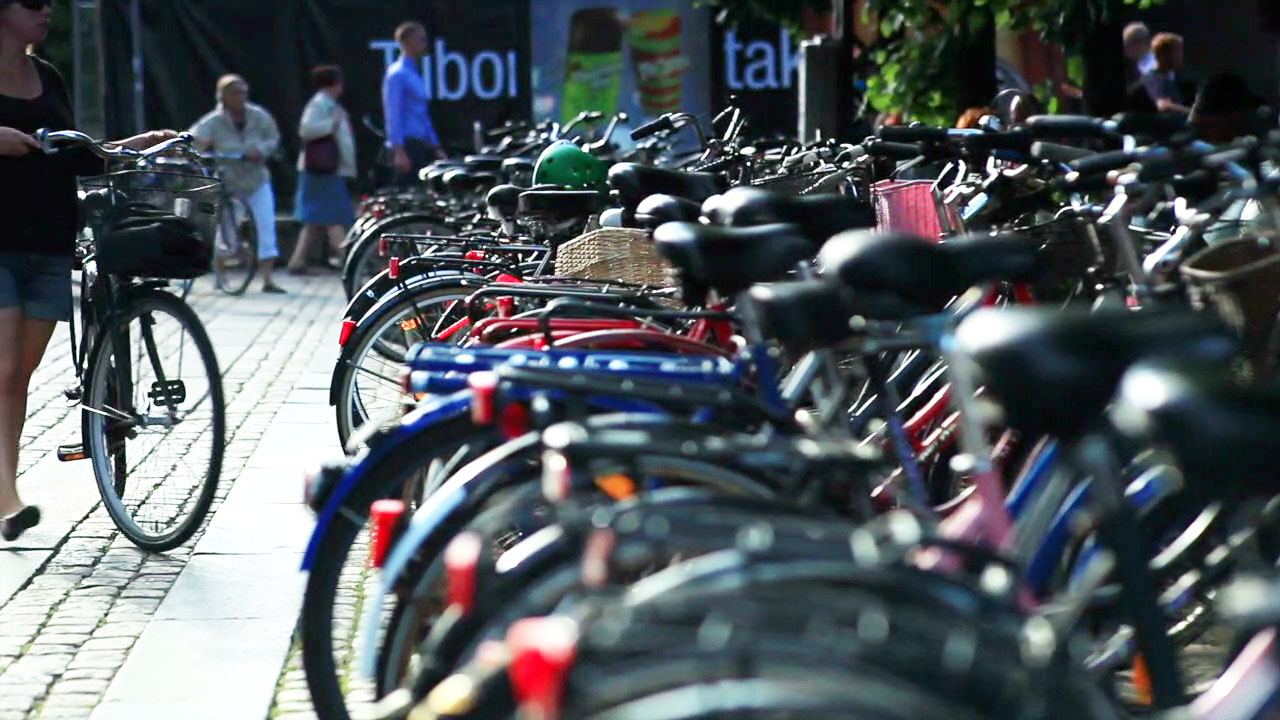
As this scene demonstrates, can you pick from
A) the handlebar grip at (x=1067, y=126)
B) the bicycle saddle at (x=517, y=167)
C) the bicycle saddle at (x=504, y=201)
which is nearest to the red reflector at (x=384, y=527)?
the handlebar grip at (x=1067, y=126)

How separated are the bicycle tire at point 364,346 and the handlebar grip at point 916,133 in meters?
1.84

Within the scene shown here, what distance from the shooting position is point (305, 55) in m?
19.7

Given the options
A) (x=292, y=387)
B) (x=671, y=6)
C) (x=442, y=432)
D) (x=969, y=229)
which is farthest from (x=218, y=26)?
(x=442, y=432)

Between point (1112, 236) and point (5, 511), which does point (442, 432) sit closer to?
point (1112, 236)

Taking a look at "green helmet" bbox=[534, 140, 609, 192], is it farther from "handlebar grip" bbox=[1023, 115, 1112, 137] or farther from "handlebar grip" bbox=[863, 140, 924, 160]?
"handlebar grip" bbox=[1023, 115, 1112, 137]

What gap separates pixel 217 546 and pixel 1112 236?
124 inches

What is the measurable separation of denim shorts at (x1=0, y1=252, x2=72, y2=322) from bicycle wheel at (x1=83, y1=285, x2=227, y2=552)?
0.26 meters

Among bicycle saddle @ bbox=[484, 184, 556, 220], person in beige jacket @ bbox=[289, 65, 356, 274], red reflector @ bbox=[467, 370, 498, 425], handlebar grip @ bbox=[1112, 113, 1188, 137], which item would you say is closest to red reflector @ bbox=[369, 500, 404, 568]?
red reflector @ bbox=[467, 370, 498, 425]

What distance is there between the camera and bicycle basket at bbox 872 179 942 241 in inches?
233

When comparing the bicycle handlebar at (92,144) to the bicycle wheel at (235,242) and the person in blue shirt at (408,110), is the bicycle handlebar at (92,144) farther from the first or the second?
the person in blue shirt at (408,110)

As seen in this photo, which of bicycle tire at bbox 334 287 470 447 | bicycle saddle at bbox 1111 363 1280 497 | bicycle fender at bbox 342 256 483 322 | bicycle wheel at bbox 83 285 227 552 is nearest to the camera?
bicycle saddle at bbox 1111 363 1280 497

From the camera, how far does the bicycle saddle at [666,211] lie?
5.28 metres

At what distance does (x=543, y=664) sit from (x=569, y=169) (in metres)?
5.54

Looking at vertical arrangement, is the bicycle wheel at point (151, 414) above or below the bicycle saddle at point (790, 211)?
below
